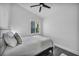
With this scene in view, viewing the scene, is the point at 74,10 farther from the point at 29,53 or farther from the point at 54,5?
the point at 29,53

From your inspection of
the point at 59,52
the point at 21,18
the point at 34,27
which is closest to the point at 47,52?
the point at 59,52

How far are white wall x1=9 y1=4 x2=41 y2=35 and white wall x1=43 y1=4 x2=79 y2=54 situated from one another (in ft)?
1.14

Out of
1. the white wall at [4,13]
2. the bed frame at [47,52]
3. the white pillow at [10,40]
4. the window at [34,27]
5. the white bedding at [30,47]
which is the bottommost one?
the bed frame at [47,52]

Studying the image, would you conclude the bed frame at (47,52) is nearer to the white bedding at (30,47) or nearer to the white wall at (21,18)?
the white bedding at (30,47)

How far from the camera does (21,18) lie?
1.27m

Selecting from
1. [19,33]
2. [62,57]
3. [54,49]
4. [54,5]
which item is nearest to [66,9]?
[54,5]

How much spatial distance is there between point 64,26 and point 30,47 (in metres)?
0.83

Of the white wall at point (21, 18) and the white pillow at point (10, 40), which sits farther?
the white wall at point (21, 18)

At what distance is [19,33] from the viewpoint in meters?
1.25

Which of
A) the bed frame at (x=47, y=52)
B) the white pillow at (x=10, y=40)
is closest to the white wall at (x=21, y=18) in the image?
the white pillow at (x=10, y=40)

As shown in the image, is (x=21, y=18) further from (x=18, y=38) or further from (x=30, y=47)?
(x=30, y=47)

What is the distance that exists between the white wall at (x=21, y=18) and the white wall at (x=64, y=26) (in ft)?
1.14

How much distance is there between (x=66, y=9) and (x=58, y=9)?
165 millimetres

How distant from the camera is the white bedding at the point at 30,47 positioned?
3.47 feet
